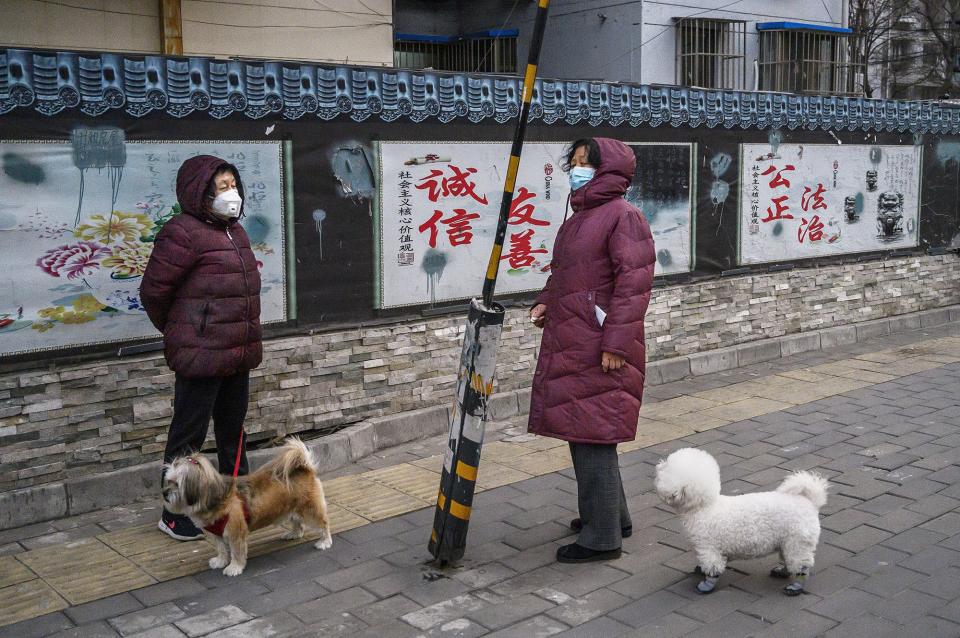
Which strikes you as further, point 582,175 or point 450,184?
point 450,184

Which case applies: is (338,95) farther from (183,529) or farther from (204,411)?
(183,529)

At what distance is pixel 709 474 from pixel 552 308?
43.2 inches

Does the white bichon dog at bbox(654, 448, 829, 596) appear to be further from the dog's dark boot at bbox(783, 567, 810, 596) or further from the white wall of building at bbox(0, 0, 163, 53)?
the white wall of building at bbox(0, 0, 163, 53)

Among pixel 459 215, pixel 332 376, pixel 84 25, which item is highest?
pixel 84 25

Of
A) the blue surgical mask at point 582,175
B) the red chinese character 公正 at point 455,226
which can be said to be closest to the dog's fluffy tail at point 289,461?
the blue surgical mask at point 582,175

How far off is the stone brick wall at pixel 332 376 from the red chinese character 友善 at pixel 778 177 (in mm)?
887

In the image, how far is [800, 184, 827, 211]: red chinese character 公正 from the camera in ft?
31.8


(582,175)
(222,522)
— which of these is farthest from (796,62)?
(222,522)

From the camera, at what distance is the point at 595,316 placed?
180 inches

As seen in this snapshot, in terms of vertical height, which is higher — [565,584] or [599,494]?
[599,494]

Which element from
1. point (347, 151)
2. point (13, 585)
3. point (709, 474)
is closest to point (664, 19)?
point (347, 151)

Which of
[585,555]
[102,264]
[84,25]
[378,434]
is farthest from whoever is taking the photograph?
[84,25]

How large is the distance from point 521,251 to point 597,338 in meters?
3.09

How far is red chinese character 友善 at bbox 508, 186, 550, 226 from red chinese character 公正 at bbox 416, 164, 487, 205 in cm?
34
